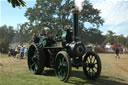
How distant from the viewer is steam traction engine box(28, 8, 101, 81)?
5.38 meters

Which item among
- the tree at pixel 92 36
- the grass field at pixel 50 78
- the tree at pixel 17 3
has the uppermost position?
the tree at pixel 92 36

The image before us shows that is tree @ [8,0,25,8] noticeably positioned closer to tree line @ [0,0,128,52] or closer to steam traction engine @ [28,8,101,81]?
steam traction engine @ [28,8,101,81]

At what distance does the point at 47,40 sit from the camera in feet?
22.9

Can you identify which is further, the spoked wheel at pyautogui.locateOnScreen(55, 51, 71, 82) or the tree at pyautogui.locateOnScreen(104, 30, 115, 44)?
the tree at pyautogui.locateOnScreen(104, 30, 115, 44)

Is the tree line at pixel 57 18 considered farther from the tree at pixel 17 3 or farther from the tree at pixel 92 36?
the tree at pixel 17 3

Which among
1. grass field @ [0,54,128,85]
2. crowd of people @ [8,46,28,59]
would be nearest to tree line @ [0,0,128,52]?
crowd of people @ [8,46,28,59]

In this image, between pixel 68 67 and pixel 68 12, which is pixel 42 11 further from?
pixel 68 67

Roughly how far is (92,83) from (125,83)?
1.26 m

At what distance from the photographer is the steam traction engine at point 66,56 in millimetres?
5375

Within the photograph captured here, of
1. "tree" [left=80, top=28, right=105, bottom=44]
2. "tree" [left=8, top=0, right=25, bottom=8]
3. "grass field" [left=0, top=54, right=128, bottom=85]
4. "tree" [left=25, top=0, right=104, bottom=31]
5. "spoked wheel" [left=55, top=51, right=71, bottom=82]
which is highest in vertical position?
"tree" [left=25, top=0, right=104, bottom=31]

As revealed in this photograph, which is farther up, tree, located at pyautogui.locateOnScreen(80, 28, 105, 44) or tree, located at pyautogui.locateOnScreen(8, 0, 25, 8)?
tree, located at pyautogui.locateOnScreen(80, 28, 105, 44)

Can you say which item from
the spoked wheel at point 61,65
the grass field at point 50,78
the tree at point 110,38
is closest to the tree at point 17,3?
the spoked wheel at point 61,65

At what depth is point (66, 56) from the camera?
16.3 feet

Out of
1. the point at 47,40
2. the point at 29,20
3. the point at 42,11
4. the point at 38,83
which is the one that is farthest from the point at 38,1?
the point at 38,83
